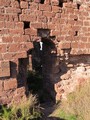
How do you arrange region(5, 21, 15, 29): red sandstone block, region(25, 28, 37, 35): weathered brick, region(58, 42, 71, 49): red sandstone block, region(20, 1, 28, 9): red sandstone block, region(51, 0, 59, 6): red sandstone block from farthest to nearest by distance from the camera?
region(58, 42, 71, 49): red sandstone block → region(51, 0, 59, 6): red sandstone block → region(25, 28, 37, 35): weathered brick → region(20, 1, 28, 9): red sandstone block → region(5, 21, 15, 29): red sandstone block

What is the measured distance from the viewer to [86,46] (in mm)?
8406

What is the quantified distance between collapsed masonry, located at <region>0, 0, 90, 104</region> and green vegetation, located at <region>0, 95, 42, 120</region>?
427 mm

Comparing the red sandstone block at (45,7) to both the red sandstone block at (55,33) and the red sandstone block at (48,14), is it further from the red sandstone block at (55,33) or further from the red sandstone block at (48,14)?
the red sandstone block at (55,33)

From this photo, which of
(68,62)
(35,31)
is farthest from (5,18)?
(68,62)

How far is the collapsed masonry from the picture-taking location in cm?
704

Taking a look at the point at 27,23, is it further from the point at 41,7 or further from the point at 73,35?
the point at 73,35

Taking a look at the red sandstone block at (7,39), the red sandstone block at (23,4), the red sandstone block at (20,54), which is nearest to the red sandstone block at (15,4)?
the red sandstone block at (23,4)

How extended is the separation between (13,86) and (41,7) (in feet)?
7.68

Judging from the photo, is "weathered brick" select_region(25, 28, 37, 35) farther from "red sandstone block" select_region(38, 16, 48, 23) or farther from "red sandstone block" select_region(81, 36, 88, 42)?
"red sandstone block" select_region(81, 36, 88, 42)

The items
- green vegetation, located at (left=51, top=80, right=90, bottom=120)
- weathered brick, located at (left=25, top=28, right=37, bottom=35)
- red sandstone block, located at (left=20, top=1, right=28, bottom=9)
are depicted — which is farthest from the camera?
weathered brick, located at (left=25, top=28, right=37, bottom=35)

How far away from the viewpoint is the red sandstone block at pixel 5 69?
6918mm

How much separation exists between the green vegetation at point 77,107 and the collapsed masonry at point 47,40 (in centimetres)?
75

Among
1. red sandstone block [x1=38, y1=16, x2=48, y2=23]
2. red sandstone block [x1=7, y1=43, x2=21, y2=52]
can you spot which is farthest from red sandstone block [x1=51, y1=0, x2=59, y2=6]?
red sandstone block [x1=7, y1=43, x2=21, y2=52]

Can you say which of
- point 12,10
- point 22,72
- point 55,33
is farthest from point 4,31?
point 55,33
